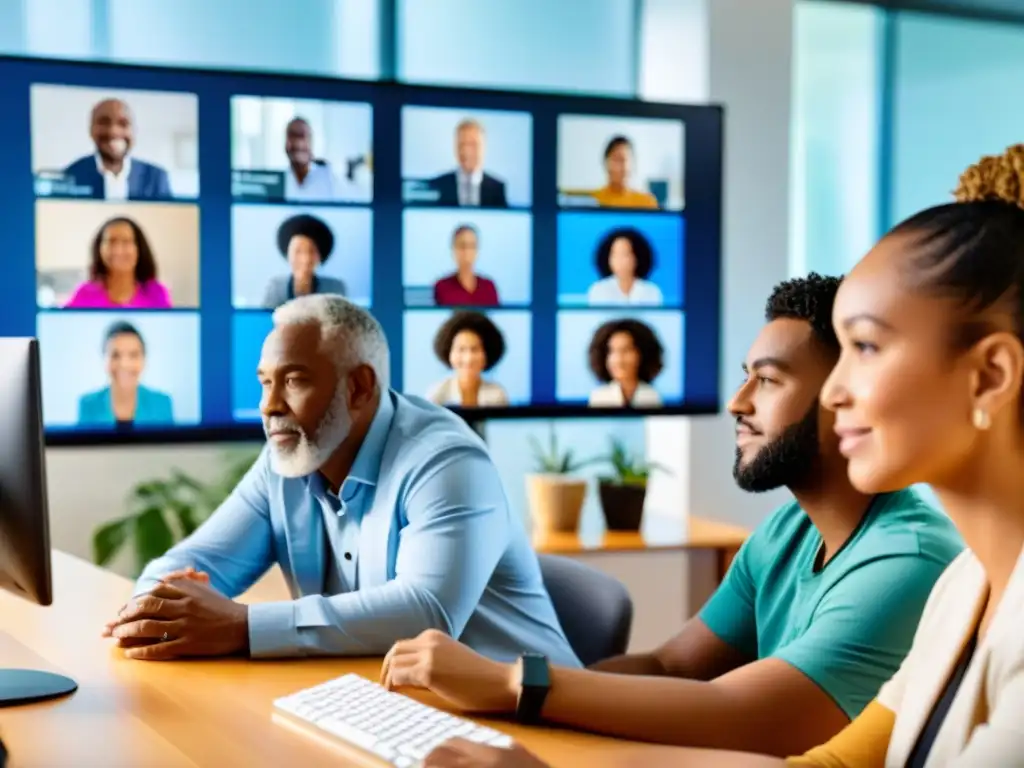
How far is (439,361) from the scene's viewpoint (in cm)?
368

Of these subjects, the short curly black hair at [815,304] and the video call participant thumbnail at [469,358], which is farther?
the video call participant thumbnail at [469,358]

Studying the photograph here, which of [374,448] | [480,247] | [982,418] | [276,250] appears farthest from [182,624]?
[480,247]

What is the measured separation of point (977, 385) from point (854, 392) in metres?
0.10

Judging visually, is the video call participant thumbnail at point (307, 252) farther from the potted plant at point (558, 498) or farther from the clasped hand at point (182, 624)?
the clasped hand at point (182, 624)

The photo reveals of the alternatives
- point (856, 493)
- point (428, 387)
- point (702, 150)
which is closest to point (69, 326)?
point (428, 387)

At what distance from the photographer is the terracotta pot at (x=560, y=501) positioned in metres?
4.00

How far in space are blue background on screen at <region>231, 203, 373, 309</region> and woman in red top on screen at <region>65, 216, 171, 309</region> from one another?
20cm

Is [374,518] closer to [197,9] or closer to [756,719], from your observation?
[756,719]

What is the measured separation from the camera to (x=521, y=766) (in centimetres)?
131

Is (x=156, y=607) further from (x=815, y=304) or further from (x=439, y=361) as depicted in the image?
(x=439, y=361)

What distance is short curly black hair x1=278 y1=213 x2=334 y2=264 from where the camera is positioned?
354 centimetres

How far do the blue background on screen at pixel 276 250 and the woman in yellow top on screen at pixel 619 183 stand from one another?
72 centimetres

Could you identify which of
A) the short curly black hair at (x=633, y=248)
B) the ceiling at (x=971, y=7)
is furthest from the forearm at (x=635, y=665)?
the ceiling at (x=971, y=7)

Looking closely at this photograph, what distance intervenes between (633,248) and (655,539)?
2.74 ft
